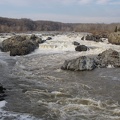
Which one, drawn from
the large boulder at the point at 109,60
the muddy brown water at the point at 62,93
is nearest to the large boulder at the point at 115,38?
the large boulder at the point at 109,60

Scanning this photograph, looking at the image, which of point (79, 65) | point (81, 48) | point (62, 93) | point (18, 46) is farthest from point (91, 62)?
point (18, 46)

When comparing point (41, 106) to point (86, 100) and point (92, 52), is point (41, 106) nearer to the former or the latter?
point (86, 100)

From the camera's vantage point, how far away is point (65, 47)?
1416 inches

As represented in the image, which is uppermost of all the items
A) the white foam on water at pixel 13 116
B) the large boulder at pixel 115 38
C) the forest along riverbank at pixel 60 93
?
the large boulder at pixel 115 38

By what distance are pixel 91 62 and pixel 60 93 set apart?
25.7 feet

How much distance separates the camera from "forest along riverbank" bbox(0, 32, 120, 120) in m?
11.4

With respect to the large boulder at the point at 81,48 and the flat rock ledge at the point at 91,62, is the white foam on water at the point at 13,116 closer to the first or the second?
the flat rock ledge at the point at 91,62

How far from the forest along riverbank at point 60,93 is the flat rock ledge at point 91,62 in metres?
0.68

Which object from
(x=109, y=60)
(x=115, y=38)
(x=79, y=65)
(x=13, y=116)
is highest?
(x=115, y=38)

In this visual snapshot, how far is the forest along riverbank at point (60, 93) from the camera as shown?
1143cm

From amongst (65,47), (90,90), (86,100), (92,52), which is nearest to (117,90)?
(90,90)

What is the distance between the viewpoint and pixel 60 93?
14.3 m

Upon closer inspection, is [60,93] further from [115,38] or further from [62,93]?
[115,38]

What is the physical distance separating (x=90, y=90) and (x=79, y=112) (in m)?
3.69
